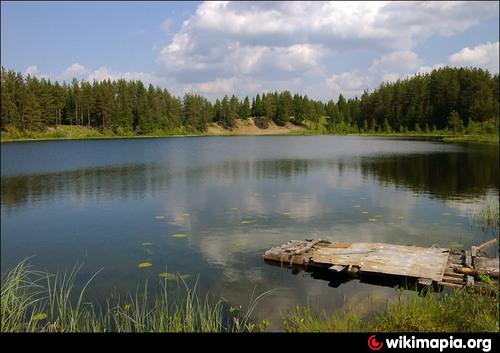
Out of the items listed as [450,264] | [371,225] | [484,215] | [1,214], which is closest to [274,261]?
[450,264]

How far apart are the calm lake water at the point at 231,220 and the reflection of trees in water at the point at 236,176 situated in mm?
158

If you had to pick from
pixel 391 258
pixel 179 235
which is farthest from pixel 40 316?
pixel 391 258

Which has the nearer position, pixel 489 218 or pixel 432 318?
pixel 432 318

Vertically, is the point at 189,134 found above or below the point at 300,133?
below

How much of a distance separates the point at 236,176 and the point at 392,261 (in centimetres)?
2762

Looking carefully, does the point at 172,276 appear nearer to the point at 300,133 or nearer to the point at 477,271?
the point at 477,271

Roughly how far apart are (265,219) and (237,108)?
566 ft

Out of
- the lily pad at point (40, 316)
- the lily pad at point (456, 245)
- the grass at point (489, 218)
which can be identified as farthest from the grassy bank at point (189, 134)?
the lily pad at point (40, 316)

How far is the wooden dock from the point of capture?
44.1ft

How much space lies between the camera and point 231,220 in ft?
75.5

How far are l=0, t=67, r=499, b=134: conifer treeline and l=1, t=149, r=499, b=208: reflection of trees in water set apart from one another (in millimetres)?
81886

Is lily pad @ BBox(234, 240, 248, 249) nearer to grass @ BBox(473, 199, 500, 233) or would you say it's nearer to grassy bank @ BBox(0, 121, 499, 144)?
grass @ BBox(473, 199, 500, 233)

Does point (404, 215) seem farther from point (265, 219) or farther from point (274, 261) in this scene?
point (274, 261)

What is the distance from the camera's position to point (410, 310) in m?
9.28
